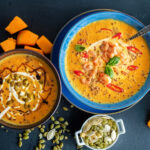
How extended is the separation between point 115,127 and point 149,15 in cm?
188

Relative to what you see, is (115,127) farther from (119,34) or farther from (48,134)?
(119,34)

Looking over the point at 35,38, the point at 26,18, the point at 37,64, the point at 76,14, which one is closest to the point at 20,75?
the point at 37,64

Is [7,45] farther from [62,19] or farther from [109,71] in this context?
[109,71]

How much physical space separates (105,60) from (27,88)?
115 cm

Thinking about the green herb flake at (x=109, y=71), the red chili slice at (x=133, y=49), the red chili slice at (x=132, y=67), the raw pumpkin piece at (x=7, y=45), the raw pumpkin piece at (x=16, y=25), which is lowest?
the green herb flake at (x=109, y=71)

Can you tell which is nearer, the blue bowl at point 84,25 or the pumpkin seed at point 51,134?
the blue bowl at point 84,25

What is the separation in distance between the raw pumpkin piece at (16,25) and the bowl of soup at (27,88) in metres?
0.63

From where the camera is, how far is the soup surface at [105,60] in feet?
10.6

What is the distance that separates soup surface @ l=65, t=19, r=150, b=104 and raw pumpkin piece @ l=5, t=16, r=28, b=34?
839 mm

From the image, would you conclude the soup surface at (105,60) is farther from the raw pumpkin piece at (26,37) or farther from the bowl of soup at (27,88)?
the raw pumpkin piece at (26,37)

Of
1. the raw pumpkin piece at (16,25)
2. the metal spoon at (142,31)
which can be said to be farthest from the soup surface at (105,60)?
the raw pumpkin piece at (16,25)

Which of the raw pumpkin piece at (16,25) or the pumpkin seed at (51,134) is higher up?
the raw pumpkin piece at (16,25)

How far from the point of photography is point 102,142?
362 cm

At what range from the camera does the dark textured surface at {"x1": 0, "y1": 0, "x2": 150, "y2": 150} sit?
140 inches
